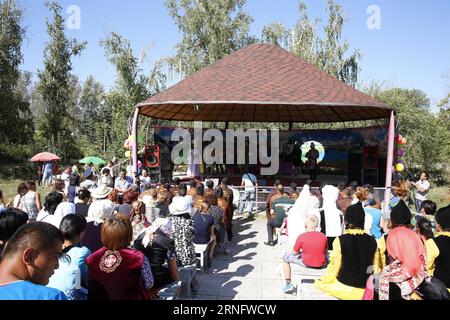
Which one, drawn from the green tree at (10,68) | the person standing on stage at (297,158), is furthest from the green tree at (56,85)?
the person standing on stage at (297,158)

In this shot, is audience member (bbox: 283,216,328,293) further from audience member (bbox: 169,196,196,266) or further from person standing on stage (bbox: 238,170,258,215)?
person standing on stage (bbox: 238,170,258,215)

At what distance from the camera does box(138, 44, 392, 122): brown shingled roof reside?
12156 mm

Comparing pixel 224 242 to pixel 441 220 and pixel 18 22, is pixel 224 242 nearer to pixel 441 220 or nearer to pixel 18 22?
pixel 441 220

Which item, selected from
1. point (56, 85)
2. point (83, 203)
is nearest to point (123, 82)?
point (56, 85)

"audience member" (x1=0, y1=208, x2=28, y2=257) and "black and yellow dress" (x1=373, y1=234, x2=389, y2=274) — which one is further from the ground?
"audience member" (x1=0, y1=208, x2=28, y2=257)

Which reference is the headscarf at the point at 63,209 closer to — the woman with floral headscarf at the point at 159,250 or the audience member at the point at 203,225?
the woman with floral headscarf at the point at 159,250

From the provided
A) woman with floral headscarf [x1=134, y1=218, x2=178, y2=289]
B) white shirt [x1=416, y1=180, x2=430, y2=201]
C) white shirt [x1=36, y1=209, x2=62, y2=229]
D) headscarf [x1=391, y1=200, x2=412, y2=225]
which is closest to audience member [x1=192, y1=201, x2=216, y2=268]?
woman with floral headscarf [x1=134, y1=218, x2=178, y2=289]

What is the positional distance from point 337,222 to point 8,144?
91.7ft

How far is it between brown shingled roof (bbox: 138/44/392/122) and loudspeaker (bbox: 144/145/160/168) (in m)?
1.60

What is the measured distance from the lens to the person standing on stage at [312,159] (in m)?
19.3

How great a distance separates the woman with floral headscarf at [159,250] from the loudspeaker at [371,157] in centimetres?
1485

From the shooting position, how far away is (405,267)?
353 centimetres

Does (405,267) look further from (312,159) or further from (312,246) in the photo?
(312,159)

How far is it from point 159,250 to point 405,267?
8.61 feet
